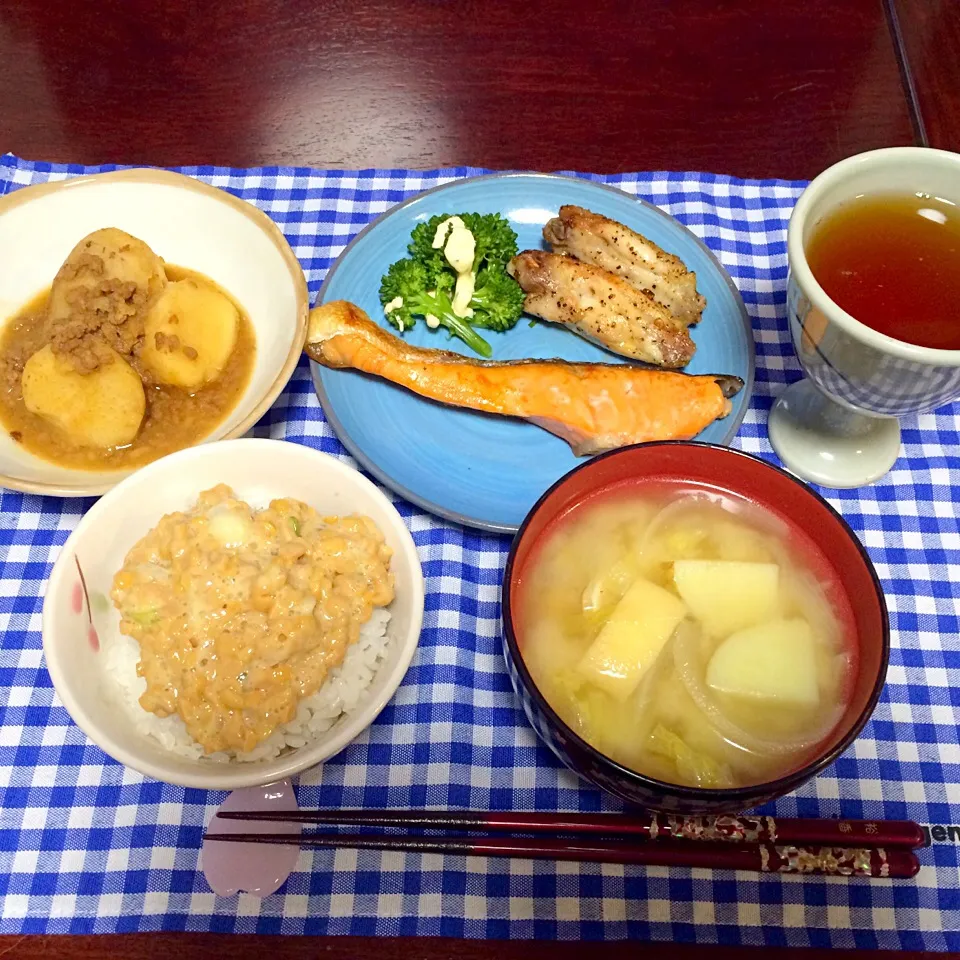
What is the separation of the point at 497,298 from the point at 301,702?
1284 millimetres

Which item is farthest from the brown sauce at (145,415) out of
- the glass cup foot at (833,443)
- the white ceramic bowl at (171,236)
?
the glass cup foot at (833,443)

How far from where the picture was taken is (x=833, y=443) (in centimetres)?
215

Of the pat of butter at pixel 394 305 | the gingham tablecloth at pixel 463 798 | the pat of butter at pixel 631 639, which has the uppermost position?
the pat of butter at pixel 631 639

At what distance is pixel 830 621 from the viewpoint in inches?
59.6

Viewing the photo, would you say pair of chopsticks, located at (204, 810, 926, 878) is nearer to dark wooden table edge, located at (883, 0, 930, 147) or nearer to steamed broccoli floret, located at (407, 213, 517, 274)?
steamed broccoli floret, located at (407, 213, 517, 274)

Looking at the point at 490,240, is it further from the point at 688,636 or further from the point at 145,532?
the point at 688,636

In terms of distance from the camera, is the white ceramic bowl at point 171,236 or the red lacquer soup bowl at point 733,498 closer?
the red lacquer soup bowl at point 733,498

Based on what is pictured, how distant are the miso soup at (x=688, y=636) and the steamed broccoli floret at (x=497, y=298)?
0.95 m

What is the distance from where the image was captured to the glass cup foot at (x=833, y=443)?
2.13 m

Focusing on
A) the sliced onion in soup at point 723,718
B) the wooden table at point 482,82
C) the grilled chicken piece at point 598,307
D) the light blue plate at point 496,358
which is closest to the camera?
the sliced onion in soup at point 723,718

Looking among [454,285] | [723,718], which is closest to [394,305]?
[454,285]

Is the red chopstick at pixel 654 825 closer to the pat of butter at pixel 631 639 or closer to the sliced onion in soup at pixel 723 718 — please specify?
the sliced onion in soup at pixel 723 718

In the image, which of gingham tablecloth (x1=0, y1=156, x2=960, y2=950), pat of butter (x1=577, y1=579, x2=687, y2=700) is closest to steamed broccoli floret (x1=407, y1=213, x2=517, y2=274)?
gingham tablecloth (x1=0, y1=156, x2=960, y2=950)

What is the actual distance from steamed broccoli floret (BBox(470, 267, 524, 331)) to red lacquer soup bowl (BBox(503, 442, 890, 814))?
0.94m
